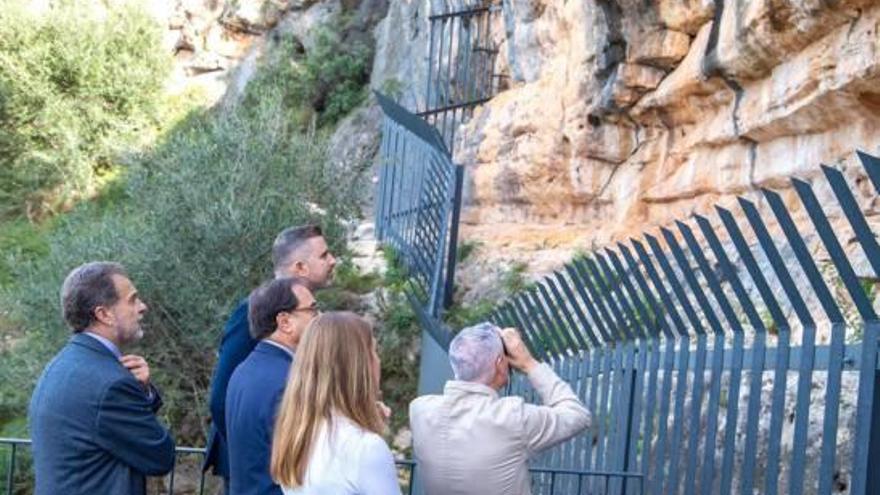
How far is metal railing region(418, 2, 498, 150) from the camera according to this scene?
52.1 ft

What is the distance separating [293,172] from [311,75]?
958 cm

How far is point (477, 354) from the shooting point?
3502mm

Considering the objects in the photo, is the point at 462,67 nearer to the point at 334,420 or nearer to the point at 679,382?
the point at 679,382

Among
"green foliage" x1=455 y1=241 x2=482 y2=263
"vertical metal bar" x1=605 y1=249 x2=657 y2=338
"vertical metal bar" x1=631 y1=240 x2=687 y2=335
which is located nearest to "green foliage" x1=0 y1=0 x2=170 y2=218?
"green foliage" x1=455 y1=241 x2=482 y2=263

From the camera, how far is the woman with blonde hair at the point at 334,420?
2990mm

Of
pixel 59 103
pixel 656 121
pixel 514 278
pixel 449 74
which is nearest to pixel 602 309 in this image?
pixel 514 278

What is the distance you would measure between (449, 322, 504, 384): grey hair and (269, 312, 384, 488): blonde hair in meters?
0.45

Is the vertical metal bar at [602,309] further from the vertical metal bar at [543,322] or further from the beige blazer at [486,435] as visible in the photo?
the beige blazer at [486,435]

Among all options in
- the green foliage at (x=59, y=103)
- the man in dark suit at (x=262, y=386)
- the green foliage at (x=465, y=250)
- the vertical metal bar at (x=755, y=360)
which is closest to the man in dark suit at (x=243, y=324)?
the man in dark suit at (x=262, y=386)

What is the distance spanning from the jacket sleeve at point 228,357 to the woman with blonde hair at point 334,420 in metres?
1.07

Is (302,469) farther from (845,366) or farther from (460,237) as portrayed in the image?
(460,237)

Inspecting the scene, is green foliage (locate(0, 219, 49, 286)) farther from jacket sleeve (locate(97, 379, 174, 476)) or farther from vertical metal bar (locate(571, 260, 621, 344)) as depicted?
jacket sleeve (locate(97, 379, 174, 476))

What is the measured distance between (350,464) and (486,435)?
1.93 feet

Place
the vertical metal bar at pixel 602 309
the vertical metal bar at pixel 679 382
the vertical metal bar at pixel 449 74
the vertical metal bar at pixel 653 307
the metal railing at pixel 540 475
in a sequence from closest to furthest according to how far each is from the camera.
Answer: the vertical metal bar at pixel 679 382 → the vertical metal bar at pixel 653 307 → the metal railing at pixel 540 475 → the vertical metal bar at pixel 602 309 → the vertical metal bar at pixel 449 74
